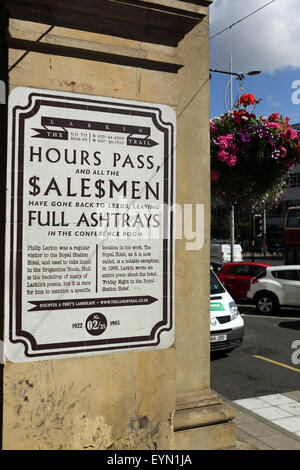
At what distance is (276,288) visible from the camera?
14672 mm

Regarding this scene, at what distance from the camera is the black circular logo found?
11.8 feet

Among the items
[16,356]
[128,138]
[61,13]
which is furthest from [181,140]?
[16,356]

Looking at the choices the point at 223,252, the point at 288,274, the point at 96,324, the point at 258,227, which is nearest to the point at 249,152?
the point at 96,324

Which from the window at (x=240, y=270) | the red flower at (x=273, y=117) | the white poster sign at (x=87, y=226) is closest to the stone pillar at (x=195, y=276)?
the white poster sign at (x=87, y=226)

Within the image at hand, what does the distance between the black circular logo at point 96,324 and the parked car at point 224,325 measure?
220 inches

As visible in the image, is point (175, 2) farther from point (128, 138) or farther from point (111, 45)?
point (128, 138)

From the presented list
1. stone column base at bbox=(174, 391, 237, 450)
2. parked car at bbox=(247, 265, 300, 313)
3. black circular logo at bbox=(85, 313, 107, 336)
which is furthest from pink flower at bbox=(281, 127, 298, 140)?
parked car at bbox=(247, 265, 300, 313)

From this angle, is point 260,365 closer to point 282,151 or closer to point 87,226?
point 282,151

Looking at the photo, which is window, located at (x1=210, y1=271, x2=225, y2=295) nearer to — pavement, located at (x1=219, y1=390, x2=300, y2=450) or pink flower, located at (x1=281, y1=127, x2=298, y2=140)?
pavement, located at (x1=219, y1=390, x2=300, y2=450)

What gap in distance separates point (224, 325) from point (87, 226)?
615cm

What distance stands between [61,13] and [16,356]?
2478 millimetres

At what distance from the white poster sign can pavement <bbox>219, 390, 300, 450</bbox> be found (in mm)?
1834

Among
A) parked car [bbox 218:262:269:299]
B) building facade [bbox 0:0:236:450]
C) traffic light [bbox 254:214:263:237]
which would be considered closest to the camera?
building facade [bbox 0:0:236:450]
